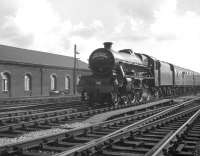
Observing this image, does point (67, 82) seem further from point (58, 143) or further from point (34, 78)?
point (58, 143)

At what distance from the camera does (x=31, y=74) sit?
34.1 metres

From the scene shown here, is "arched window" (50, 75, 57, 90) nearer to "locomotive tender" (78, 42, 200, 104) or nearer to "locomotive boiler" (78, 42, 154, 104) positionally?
"locomotive tender" (78, 42, 200, 104)

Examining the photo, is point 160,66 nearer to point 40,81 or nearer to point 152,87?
point 152,87

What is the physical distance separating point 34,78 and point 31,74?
74 cm

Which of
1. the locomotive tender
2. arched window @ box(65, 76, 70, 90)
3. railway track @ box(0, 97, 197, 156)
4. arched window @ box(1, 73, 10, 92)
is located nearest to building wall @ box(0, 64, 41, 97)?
arched window @ box(1, 73, 10, 92)

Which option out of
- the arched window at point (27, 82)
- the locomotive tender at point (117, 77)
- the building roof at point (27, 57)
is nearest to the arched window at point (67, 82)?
the building roof at point (27, 57)

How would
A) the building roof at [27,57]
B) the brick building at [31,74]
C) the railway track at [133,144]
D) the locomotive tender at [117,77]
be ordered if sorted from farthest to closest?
the building roof at [27,57] < the brick building at [31,74] < the locomotive tender at [117,77] < the railway track at [133,144]

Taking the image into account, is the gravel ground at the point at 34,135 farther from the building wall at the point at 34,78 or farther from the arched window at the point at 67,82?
the arched window at the point at 67,82

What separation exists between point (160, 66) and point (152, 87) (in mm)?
2079

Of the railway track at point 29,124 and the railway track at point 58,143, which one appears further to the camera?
the railway track at point 29,124

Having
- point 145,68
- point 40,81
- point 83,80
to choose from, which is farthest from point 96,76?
point 40,81

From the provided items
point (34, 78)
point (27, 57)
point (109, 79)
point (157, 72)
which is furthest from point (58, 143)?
point (27, 57)

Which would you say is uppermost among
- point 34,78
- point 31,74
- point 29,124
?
point 31,74

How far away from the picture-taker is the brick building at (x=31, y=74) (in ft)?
103
